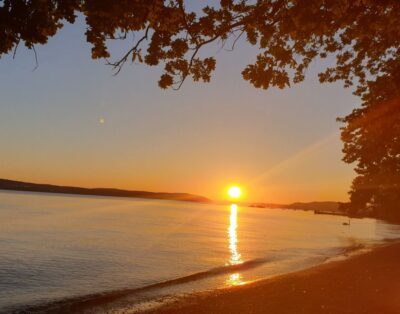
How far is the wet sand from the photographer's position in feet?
39.9

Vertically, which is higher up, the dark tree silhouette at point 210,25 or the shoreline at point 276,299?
the dark tree silhouette at point 210,25

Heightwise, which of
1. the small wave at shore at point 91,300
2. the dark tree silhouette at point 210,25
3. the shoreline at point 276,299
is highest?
the dark tree silhouette at point 210,25

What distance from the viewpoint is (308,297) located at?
13.8 meters

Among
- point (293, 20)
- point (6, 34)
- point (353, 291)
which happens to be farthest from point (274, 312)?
point (6, 34)

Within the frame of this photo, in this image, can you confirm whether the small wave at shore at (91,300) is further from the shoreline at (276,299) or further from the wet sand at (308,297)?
the wet sand at (308,297)

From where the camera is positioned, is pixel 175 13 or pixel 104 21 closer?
pixel 104 21

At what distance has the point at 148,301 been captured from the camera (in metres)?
15.9

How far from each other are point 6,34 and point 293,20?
552 cm

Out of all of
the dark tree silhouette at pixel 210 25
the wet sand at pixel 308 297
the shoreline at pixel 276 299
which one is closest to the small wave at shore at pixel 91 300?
the shoreline at pixel 276 299

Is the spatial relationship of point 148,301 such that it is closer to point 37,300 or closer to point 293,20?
point 37,300

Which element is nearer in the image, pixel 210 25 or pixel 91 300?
pixel 210 25

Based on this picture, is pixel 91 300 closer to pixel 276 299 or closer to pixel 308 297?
pixel 276 299

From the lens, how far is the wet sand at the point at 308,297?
12.2 m

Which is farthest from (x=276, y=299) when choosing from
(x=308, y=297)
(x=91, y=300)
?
(x=91, y=300)
